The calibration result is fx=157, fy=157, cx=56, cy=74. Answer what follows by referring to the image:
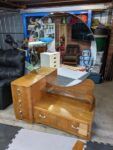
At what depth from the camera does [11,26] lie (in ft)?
15.4

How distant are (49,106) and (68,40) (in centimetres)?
177

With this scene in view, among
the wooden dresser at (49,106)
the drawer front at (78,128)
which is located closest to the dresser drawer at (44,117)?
the wooden dresser at (49,106)

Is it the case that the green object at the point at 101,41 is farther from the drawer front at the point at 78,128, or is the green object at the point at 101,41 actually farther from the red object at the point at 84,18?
the drawer front at the point at 78,128

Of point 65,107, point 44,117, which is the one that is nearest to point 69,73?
point 65,107

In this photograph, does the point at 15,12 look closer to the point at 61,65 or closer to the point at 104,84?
the point at 61,65

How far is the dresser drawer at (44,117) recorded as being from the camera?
210 centimetres

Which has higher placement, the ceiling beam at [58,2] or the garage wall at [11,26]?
the ceiling beam at [58,2]

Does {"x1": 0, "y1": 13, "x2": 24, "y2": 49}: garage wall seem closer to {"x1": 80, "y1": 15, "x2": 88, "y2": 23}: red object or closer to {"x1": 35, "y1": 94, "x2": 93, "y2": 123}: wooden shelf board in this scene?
{"x1": 80, "y1": 15, "x2": 88, "y2": 23}: red object

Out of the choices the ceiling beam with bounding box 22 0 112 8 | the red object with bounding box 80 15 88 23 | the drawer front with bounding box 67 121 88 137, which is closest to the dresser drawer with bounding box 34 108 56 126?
the drawer front with bounding box 67 121 88 137

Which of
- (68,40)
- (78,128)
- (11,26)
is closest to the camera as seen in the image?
(78,128)

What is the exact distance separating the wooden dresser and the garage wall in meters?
2.61

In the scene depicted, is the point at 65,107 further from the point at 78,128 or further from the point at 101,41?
the point at 101,41

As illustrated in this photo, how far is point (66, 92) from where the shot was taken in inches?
96.4

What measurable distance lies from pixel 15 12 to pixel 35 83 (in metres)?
3.10
